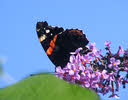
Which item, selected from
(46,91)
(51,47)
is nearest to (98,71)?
(51,47)

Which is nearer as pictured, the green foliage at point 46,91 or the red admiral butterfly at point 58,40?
the green foliage at point 46,91

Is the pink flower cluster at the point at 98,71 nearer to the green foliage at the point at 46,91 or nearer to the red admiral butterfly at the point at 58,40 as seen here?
the red admiral butterfly at the point at 58,40

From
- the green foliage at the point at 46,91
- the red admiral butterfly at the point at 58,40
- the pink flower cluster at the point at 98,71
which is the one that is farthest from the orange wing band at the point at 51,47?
the green foliage at the point at 46,91

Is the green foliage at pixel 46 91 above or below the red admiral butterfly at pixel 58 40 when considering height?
below

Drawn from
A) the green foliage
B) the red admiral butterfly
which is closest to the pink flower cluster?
the red admiral butterfly

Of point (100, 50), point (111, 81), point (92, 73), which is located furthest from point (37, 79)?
point (100, 50)

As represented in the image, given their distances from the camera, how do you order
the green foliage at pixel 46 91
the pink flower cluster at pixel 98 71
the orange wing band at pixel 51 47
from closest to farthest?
the green foliage at pixel 46 91 < the pink flower cluster at pixel 98 71 < the orange wing band at pixel 51 47
